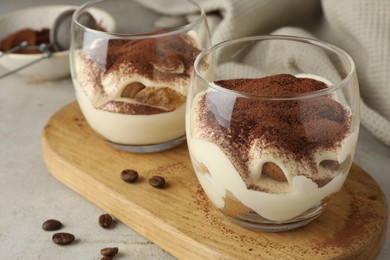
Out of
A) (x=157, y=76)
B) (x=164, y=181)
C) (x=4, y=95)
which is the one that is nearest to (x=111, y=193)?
(x=164, y=181)

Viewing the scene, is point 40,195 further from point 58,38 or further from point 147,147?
point 58,38

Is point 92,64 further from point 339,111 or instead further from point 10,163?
point 339,111

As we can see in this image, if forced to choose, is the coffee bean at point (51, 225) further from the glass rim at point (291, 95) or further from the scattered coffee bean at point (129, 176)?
the glass rim at point (291, 95)

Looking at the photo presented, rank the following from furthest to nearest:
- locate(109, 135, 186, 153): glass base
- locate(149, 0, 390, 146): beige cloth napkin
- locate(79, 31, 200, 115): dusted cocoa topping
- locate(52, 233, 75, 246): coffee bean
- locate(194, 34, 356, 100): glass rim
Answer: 1. locate(149, 0, 390, 146): beige cloth napkin
2. locate(109, 135, 186, 153): glass base
3. locate(79, 31, 200, 115): dusted cocoa topping
4. locate(52, 233, 75, 246): coffee bean
5. locate(194, 34, 356, 100): glass rim

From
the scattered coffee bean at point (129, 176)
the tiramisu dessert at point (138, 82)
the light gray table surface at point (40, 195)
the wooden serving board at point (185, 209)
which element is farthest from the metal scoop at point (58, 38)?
the scattered coffee bean at point (129, 176)

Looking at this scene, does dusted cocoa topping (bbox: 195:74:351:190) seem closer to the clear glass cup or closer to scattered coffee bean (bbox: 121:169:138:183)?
the clear glass cup

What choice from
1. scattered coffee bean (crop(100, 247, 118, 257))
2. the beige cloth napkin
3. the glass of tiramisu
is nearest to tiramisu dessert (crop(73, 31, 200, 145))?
the glass of tiramisu

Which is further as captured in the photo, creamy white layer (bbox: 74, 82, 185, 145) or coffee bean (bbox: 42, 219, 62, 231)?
creamy white layer (bbox: 74, 82, 185, 145)

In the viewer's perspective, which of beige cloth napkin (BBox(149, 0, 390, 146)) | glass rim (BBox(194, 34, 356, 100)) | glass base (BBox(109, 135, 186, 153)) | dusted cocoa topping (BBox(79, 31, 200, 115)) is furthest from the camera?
beige cloth napkin (BBox(149, 0, 390, 146))
